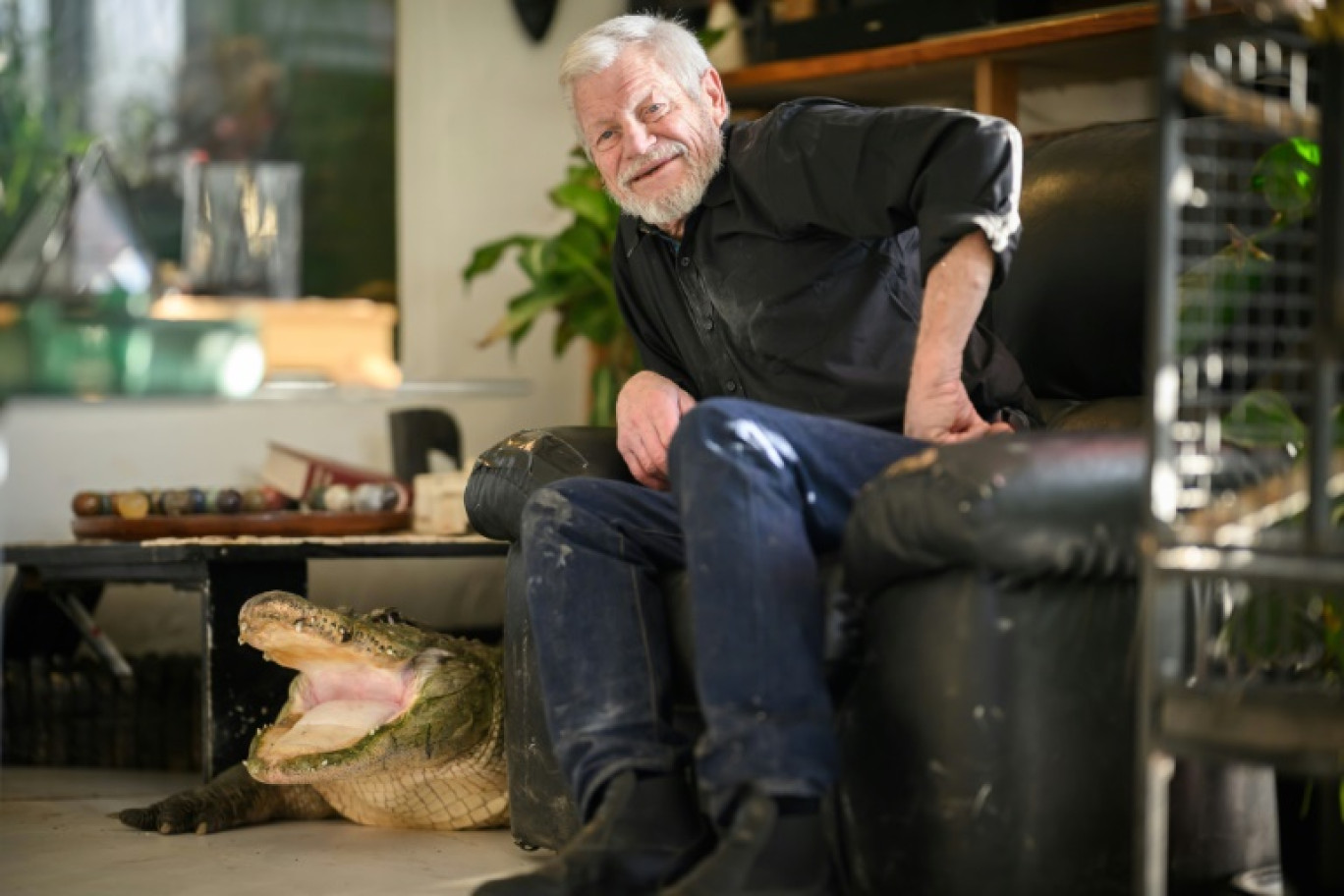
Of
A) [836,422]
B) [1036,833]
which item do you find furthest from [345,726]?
[1036,833]

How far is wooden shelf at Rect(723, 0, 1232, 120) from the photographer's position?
322cm

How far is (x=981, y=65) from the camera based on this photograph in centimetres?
338

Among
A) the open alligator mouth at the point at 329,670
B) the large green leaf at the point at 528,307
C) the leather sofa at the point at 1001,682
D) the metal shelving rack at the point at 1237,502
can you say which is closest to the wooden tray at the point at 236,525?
Answer: the open alligator mouth at the point at 329,670

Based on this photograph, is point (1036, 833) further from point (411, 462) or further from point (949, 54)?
point (411, 462)

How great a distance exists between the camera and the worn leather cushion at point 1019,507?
66.9 inches

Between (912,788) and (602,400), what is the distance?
7.18 ft

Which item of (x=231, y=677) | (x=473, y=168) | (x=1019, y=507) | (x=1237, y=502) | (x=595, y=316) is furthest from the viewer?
(x=473, y=168)

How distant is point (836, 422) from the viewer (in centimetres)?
193

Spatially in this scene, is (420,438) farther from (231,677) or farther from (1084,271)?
(1084,271)

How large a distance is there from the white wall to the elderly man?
1842mm

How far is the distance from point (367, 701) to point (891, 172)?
115 centimetres

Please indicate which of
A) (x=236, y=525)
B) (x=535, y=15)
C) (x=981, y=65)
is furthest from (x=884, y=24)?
(x=236, y=525)

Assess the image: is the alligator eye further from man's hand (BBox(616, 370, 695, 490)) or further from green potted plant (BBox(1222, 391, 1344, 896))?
green potted plant (BBox(1222, 391, 1344, 896))

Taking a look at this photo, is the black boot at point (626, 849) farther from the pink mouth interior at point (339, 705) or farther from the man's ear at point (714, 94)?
the man's ear at point (714, 94)
